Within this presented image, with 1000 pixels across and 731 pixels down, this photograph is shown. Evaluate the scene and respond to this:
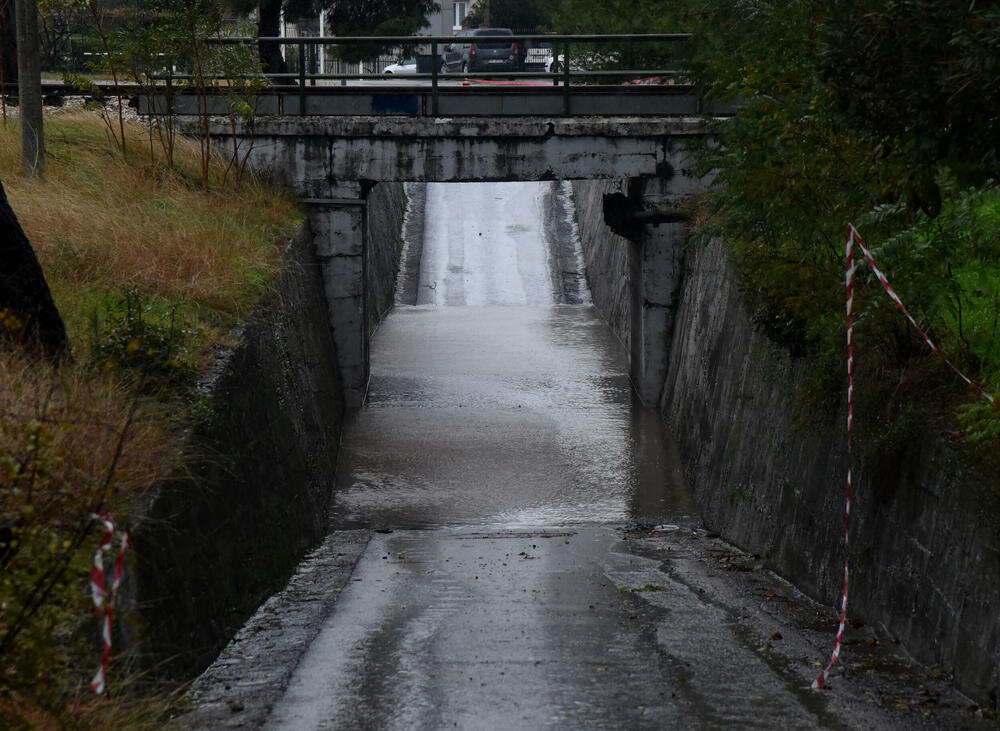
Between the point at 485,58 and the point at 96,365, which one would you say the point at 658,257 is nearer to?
the point at 96,365

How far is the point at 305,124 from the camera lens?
18.9m

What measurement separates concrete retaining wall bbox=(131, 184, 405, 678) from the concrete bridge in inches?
44.4

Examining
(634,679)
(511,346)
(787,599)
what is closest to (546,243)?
(511,346)

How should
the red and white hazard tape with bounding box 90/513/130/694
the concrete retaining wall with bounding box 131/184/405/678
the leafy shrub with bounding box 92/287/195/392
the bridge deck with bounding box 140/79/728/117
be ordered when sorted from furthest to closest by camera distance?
the bridge deck with bounding box 140/79/728/117 < the leafy shrub with bounding box 92/287/195/392 < the concrete retaining wall with bounding box 131/184/405/678 < the red and white hazard tape with bounding box 90/513/130/694

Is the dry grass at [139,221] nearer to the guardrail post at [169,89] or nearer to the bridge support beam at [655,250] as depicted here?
the guardrail post at [169,89]

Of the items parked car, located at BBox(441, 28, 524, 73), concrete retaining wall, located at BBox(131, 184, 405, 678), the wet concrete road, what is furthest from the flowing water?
parked car, located at BBox(441, 28, 524, 73)

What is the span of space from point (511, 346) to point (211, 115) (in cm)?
836

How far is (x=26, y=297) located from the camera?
8727 millimetres

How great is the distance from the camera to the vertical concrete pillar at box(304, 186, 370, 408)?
19.3 m

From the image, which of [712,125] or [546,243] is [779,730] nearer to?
[712,125]

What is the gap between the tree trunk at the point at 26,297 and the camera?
28.4 ft

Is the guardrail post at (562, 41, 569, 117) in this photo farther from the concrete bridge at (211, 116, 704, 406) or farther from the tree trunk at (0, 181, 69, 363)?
the tree trunk at (0, 181, 69, 363)

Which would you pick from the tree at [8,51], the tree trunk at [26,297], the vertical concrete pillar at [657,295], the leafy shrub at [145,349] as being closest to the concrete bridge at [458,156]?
the vertical concrete pillar at [657,295]

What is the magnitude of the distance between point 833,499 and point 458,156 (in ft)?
34.4
